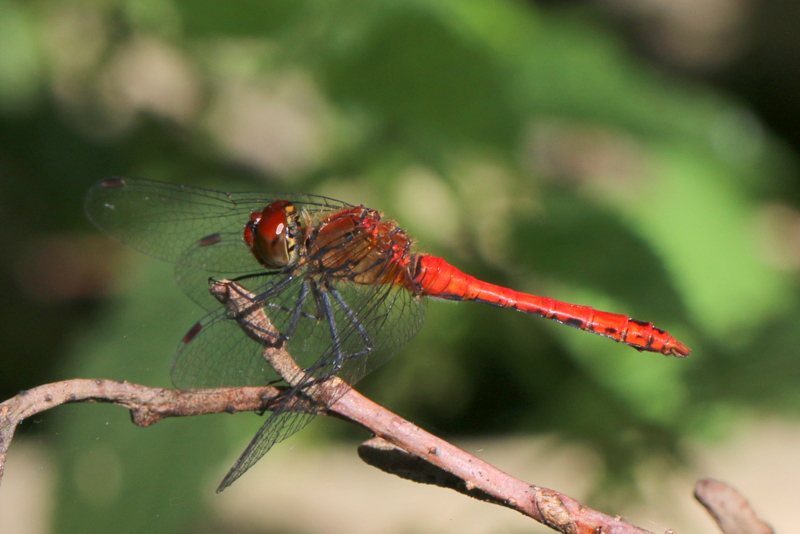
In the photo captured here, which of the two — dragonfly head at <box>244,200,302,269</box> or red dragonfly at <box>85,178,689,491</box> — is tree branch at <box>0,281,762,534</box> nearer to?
red dragonfly at <box>85,178,689,491</box>

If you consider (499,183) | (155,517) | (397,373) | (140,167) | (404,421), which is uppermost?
(499,183)

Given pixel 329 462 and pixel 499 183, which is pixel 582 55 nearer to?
pixel 499 183

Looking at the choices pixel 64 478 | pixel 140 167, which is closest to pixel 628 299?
pixel 64 478

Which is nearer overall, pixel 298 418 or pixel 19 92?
pixel 298 418

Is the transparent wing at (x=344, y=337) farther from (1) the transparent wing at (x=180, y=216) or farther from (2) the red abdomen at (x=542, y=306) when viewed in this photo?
(1) the transparent wing at (x=180, y=216)

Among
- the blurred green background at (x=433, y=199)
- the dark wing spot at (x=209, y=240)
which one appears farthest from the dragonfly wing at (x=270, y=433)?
the dark wing spot at (x=209, y=240)

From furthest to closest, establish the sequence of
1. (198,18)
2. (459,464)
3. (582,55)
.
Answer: (582,55)
(198,18)
(459,464)

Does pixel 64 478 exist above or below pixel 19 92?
below
